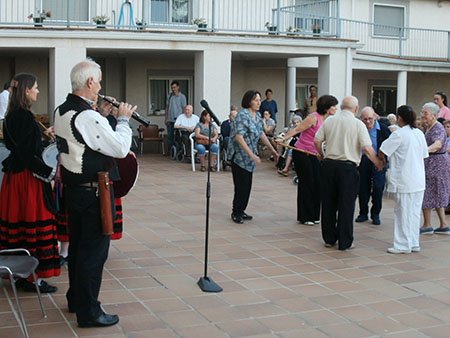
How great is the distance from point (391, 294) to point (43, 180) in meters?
3.21

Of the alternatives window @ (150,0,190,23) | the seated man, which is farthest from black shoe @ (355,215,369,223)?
window @ (150,0,190,23)

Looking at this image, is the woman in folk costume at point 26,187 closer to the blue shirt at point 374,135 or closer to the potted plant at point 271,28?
the blue shirt at point 374,135

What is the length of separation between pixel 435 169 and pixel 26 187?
17.6 ft

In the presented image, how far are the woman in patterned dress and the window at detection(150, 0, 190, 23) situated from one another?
36.7ft

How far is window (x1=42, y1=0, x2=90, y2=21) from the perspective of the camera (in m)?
18.2

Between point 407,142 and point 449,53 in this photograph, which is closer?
point 407,142

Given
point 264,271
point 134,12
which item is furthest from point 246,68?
point 264,271

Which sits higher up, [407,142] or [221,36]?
[221,36]

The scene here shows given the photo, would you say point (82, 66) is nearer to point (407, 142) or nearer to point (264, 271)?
point (264, 271)

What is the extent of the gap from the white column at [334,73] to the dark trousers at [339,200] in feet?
32.9

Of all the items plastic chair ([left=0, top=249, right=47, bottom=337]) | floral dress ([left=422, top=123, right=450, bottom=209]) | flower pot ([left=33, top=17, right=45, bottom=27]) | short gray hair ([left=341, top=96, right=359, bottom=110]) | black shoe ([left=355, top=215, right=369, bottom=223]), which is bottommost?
black shoe ([left=355, top=215, right=369, bottom=223])

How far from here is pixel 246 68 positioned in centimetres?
2191

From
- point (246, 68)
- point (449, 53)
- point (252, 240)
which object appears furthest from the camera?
point (449, 53)

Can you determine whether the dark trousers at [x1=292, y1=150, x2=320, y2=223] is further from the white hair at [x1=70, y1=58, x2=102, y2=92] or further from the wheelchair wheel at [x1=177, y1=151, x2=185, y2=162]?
the wheelchair wheel at [x1=177, y1=151, x2=185, y2=162]
